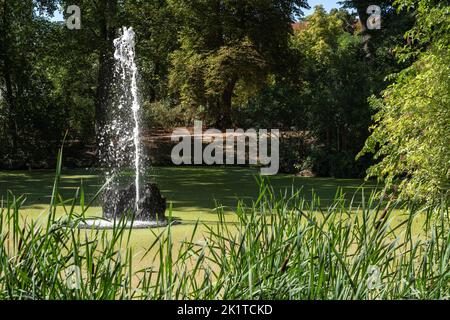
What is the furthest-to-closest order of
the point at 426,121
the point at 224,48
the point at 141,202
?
the point at 224,48, the point at 141,202, the point at 426,121

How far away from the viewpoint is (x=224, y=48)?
26.2 metres


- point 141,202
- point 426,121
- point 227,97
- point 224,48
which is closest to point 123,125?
point 227,97

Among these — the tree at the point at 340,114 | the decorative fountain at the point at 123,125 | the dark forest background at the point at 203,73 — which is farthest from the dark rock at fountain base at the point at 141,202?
the tree at the point at 340,114

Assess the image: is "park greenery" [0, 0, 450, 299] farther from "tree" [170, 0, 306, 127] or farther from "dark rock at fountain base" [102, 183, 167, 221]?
"dark rock at fountain base" [102, 183, 167, 221]

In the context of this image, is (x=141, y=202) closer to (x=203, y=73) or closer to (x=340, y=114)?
(x=340, y=114)

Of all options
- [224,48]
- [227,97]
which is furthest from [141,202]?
[227,97]

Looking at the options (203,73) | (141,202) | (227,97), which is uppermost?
(203,73)

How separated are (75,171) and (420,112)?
15151 millimetres

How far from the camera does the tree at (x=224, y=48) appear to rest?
26125 mm

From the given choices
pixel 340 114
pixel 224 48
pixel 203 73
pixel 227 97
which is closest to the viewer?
pixel 340 114

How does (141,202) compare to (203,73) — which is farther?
(203,73)

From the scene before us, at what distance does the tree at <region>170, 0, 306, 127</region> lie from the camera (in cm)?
2612

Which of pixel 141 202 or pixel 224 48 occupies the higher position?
pixel 224 48
